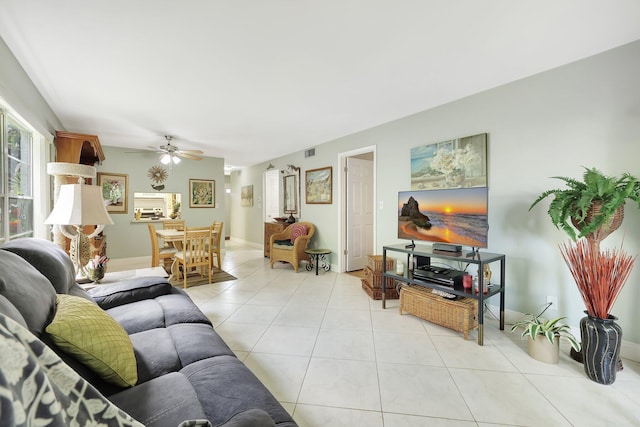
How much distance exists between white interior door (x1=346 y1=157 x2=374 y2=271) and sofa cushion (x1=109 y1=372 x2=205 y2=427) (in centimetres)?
387

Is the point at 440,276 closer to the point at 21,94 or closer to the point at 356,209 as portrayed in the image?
the point at 356,209

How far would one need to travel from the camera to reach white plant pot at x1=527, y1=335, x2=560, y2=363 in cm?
203

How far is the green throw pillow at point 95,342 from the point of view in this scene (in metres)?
0.99

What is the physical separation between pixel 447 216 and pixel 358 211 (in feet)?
7.06

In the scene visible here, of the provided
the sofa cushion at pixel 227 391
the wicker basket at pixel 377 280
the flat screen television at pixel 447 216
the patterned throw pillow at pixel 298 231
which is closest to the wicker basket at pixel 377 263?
the wicker basket at pixel 377 280

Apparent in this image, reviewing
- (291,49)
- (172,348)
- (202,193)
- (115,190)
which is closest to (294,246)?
(202,193)

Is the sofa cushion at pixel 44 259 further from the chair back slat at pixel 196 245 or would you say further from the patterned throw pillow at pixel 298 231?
the patterned throw pillow at pixel 298 231

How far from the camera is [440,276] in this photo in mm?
2684

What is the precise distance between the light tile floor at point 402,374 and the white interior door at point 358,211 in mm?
1798

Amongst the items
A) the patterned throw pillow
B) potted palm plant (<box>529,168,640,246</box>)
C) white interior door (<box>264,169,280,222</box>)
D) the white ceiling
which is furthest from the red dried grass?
white interior door (<box>264,169,280,222</box>)

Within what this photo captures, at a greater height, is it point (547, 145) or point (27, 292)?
point (547, 145)

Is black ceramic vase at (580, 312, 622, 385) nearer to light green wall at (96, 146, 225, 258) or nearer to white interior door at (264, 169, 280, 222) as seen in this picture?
white interior door at (264, 169, 280, 222)

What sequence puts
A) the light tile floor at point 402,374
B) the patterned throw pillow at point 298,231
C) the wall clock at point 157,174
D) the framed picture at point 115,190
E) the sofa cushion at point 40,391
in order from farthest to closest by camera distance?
1. the wall clock at point 157,174
2. the framed picture at point 115,190
3. the patterned throw pillow at point 298,231
4. the light tile floor at point 402,374
5. the sofa cushion at point 40,391

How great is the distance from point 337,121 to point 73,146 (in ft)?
11.3
